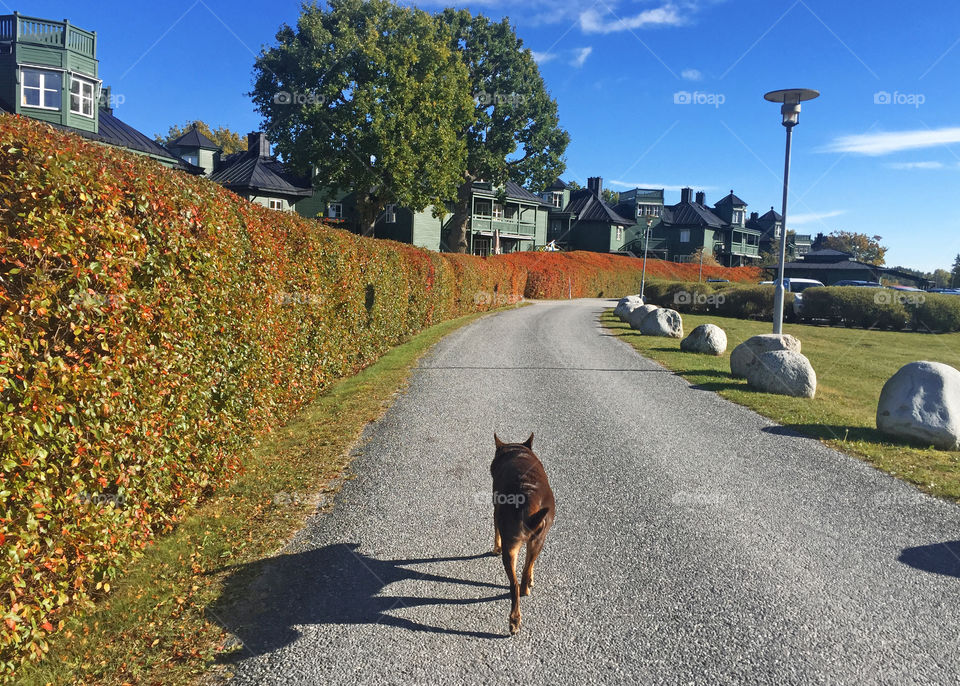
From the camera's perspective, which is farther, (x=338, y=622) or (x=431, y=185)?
(x=431, y=185)

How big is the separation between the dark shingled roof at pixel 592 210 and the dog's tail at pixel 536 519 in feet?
225

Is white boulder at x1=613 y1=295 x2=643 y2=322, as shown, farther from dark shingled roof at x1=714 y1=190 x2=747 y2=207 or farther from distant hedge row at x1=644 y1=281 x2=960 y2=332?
dark shingled roof at x1=714 y1=190 x2=747 y2=207

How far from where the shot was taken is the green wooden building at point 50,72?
26.1 m

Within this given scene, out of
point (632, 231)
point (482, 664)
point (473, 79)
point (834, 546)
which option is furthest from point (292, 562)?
point (632, 231)

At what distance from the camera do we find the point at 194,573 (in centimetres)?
454

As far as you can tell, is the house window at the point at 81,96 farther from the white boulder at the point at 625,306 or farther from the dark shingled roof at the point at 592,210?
the dark shingled roof at the point at 592,210

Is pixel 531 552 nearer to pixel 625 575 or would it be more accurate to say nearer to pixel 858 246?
pixel 625 575

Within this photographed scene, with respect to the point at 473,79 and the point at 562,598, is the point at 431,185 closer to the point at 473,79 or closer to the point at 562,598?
the point at 473,79

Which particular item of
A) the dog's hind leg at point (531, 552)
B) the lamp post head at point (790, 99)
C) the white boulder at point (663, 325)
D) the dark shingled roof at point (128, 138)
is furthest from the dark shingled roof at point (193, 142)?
the dog's hind leg at point (531, 552)

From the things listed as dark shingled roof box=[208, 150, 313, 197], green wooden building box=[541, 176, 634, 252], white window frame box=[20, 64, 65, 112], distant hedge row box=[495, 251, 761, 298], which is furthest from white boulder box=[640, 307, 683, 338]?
green wooden building box=[541, 176, 634, 252]

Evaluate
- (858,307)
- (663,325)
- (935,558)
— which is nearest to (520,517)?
(935,558)

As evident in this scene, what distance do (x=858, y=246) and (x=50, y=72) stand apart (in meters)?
134

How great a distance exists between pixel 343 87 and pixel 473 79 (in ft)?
53.8

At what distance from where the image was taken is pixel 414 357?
49.9 ft
